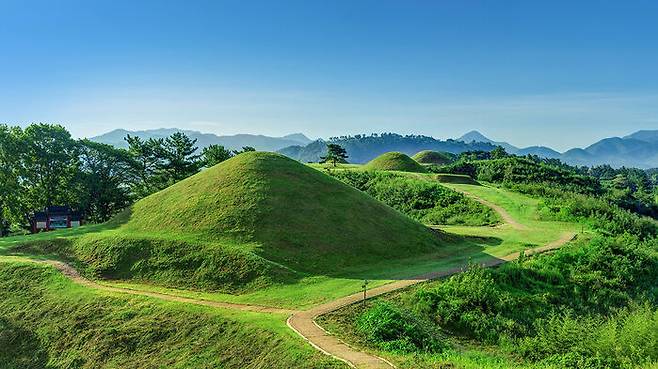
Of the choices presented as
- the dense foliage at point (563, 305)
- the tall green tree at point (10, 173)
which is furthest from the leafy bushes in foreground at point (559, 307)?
the tall green tree at point (10, 173)

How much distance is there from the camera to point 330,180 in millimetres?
36562

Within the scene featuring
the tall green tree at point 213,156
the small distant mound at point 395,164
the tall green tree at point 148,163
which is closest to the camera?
the tall green tree at point 148,163

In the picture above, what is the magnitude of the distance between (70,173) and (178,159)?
1278 cm

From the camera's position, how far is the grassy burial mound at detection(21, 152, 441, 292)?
2406 cm

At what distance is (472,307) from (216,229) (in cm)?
1543

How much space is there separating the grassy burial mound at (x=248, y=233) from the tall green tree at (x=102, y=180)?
749 inches

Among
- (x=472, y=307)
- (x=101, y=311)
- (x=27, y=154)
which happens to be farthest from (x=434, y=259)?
(x=27, y=154)

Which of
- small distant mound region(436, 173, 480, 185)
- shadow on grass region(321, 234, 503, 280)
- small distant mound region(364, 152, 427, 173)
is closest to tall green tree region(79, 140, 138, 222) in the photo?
shadow on grass region(321, 234, 503, 280)

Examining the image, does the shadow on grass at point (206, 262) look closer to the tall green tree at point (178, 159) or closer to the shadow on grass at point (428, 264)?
the shadow on grass at point (428, 264)

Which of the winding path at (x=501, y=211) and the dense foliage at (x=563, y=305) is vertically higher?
the winding path at (x=501, y=211)

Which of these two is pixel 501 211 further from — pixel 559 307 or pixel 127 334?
pixel 127 334

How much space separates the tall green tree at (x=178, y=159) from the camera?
58.3m

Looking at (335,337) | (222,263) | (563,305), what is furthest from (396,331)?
(222,263)

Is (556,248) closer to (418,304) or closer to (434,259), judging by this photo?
(434,259)
